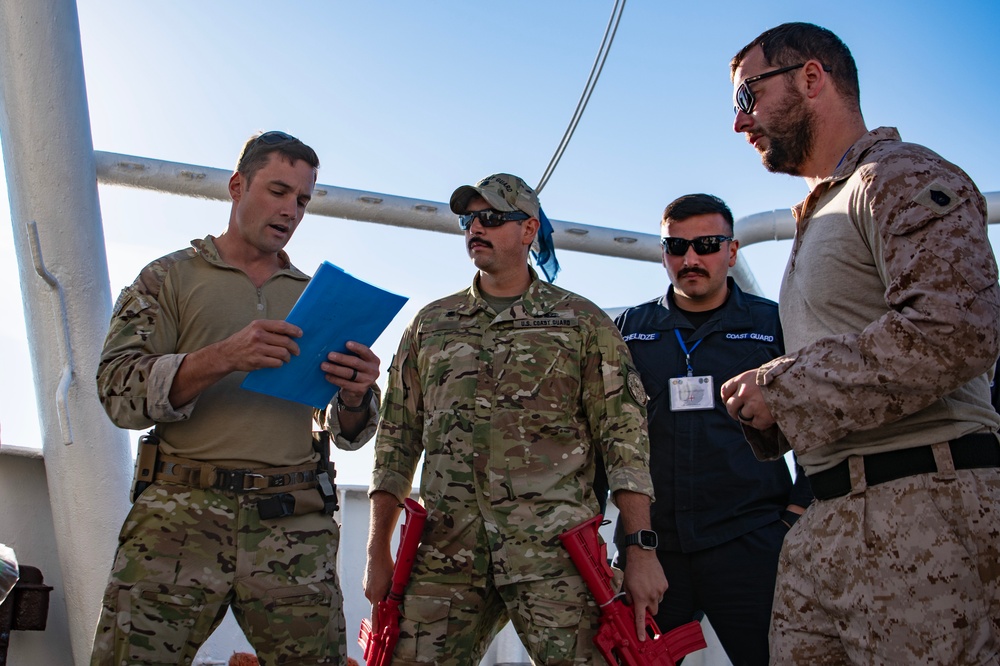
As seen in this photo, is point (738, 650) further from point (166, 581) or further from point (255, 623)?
point (166, 581)

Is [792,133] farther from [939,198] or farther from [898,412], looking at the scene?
[898,412]

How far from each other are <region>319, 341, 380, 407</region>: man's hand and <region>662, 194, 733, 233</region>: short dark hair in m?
1.66

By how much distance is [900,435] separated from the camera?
1976 millimetres

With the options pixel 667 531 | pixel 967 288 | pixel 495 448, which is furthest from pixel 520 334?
pixel 967 288

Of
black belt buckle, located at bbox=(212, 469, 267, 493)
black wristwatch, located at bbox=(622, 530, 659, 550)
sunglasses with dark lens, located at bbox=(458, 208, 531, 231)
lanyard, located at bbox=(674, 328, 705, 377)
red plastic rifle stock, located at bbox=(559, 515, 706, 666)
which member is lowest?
red plastic rifle stock, located at bbox=(559, 515, 706, 666)

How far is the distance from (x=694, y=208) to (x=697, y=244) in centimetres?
17

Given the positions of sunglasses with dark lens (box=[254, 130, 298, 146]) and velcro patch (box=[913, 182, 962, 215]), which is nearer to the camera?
velcro patch (box=[913, 182, 962, 215])

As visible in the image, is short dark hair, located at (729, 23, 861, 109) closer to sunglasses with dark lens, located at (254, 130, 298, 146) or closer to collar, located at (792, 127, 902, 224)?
collar, located at (792, 127, 902, 224)

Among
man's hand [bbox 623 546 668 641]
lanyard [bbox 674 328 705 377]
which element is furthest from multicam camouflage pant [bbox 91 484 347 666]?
lanyard [bbox 674 328 705 377]

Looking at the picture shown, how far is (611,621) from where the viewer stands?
2.96 metres

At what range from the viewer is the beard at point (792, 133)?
7.59 feet

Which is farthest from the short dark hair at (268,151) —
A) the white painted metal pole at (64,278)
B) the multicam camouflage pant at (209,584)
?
the white painted metal pole at (64,278)

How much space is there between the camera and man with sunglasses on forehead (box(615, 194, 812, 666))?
3381 millimetres

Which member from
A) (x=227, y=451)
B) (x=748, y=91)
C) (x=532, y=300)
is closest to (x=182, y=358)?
(x=227, y=451)
